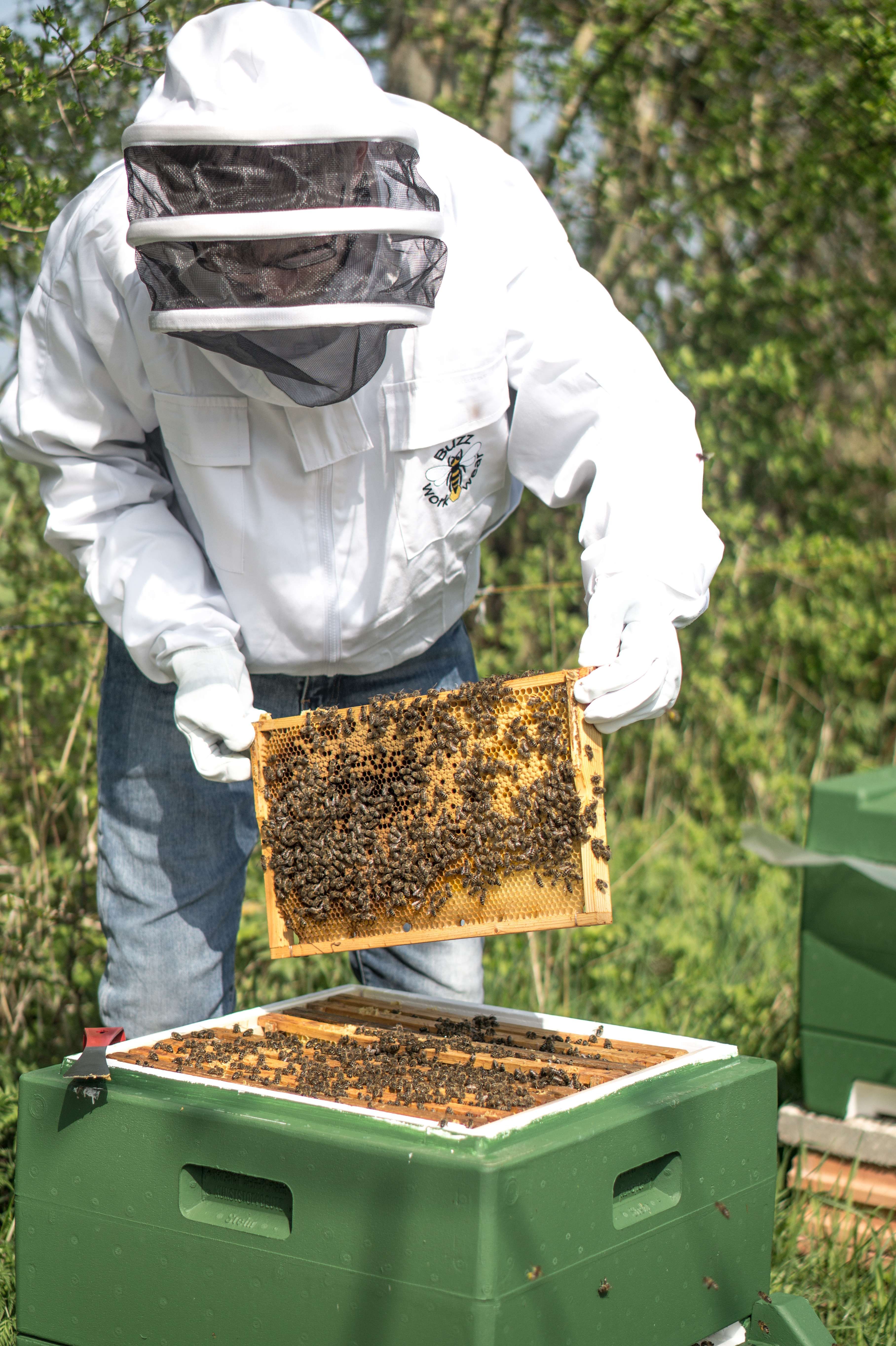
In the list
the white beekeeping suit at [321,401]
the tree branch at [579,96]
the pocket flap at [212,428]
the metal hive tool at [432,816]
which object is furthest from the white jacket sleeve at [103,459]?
the tree branch at [579,96]

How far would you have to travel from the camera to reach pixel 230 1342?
171 centimetres

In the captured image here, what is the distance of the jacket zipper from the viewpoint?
247cm

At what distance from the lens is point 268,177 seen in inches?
80.8

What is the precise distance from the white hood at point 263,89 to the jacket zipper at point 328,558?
63 centimetres

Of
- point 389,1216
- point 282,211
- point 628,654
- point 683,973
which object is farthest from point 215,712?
point 683,973

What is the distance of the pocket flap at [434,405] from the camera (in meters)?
2.45

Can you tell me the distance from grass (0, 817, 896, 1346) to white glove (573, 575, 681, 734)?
1458mm

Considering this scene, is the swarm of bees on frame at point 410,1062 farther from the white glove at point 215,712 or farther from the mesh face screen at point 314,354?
the mesh face screen at point 314,354

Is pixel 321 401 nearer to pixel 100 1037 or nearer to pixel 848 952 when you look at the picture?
pixel 100 1037

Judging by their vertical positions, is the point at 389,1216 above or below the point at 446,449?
below

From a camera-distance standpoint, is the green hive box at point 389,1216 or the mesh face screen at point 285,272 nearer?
the green hive box at point 389,1216

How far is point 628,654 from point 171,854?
1.11m

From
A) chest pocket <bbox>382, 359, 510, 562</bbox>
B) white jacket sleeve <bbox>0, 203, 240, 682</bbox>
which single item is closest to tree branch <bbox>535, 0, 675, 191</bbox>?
chest pocket <bbox>382, 359, 510, 562</bbox>

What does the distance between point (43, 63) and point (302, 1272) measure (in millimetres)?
2703
